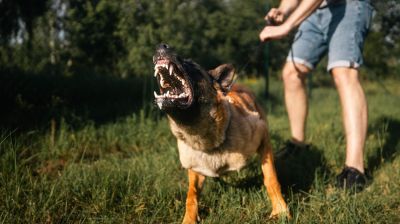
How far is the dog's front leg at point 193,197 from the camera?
94.0 inches

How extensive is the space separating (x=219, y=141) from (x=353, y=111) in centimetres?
134

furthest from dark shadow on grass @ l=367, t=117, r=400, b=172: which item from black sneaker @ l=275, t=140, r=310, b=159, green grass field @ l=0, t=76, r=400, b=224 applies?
black sneaker @ l=275, t=140, r=310, b=159

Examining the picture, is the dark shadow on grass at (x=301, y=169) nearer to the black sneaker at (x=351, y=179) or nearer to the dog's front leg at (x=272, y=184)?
the black sneaker at (x=351, y=179)

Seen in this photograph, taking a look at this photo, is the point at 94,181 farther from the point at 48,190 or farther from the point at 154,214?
the point at 154,214

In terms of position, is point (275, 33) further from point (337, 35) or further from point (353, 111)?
point (353, 111)

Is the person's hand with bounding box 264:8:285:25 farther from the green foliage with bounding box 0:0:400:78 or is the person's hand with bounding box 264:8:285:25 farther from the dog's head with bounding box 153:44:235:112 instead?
the dog's head with bounding box 153:44:235:112

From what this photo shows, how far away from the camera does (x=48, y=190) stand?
2.49m

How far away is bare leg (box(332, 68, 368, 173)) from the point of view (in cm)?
315

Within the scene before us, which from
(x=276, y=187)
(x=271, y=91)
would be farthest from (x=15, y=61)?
(x=271, y=91)

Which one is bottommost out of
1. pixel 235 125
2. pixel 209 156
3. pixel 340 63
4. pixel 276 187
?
pixel 276 187

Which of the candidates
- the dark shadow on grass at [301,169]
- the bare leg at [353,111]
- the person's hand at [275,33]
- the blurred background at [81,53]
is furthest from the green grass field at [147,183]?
the person's hand at [275,33]

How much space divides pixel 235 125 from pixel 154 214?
Result: 30.0 inches

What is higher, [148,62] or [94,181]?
[148,62]

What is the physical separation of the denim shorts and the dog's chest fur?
43.4 inches
